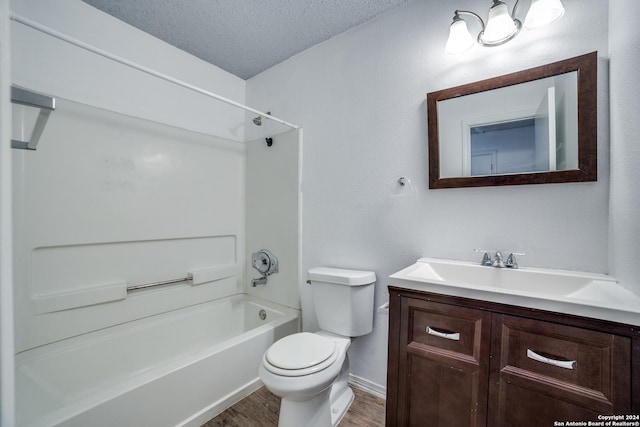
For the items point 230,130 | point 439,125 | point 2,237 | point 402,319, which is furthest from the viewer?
point 230,130

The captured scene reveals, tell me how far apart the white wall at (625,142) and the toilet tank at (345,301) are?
42.0 inches

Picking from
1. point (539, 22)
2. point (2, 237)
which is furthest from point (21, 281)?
point (539, 22)

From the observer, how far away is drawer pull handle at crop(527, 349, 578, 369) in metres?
0.80

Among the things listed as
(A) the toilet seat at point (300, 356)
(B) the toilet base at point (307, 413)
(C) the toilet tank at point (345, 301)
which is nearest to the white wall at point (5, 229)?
(A) the toilet seat at point (300, 356)

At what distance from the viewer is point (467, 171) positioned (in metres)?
1.38

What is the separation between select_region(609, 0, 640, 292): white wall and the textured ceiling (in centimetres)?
104

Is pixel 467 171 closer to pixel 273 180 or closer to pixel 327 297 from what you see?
pixel 327 297

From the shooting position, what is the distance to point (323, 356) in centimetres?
127

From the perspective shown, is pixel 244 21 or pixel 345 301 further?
pixel 244 21

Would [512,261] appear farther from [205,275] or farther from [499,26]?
[205,275]

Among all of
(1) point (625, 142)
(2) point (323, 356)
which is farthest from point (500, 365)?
(1) point (625, 142)

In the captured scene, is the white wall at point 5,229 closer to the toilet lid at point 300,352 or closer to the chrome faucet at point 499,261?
the toilet lid at point 300,352

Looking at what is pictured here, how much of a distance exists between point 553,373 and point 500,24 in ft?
4.70

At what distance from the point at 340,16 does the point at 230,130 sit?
→ 1.31 meters
